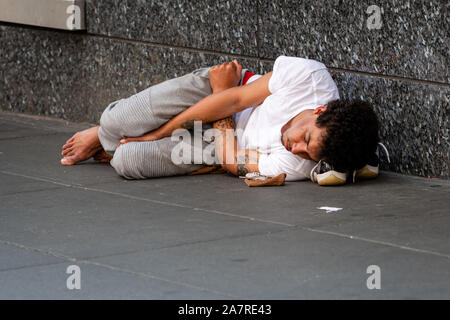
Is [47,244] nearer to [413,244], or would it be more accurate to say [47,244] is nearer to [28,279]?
[28,279]

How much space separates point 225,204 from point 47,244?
113cm

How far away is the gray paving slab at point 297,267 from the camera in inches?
134

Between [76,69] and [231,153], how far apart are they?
268 centimetres

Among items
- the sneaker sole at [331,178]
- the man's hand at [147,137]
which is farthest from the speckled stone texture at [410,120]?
the man's hand at [147,137]

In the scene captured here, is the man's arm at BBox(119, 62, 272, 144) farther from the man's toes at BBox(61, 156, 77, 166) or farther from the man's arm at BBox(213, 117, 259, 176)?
the man's toes at BBox(61, 156, 77, 166)

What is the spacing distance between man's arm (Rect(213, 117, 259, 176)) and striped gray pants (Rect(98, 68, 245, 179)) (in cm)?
10

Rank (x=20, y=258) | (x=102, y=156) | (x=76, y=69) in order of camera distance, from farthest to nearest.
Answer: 1. (x=76, y=69)
2. (x=102, y=156)
3. (x=20, y=258)

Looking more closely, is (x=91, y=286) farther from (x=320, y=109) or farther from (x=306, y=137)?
(x=320, y=109)

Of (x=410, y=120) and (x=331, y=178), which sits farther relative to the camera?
(x=410, y=120)

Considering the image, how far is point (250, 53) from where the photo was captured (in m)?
6.52

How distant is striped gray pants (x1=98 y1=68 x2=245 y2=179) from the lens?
5.60 metres

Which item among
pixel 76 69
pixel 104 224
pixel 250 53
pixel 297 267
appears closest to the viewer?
pixel 297 267

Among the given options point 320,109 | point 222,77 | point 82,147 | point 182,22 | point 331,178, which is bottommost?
point 331,178

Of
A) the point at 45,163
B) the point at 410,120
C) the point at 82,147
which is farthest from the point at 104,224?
the point at 410,120
